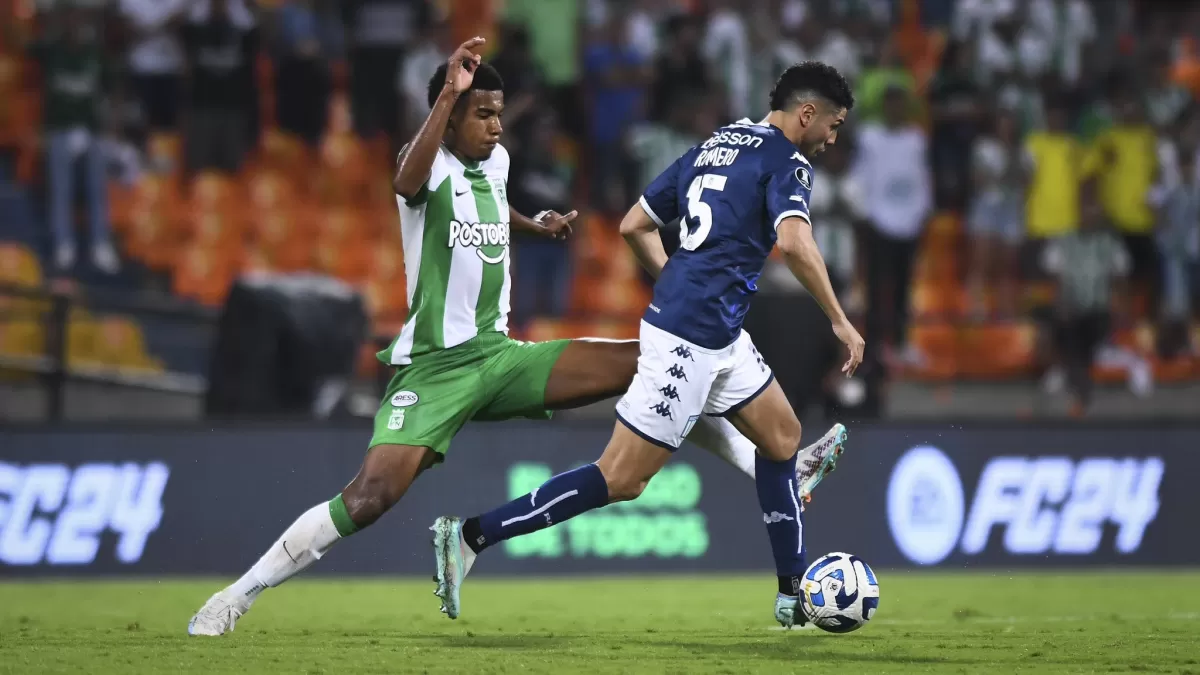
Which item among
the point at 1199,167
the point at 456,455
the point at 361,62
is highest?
the point at 361,62

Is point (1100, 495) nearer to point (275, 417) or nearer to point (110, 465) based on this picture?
point (275, 417)

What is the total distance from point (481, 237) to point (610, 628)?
1.91m

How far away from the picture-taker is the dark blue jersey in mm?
7020

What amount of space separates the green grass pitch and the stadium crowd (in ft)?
14.5

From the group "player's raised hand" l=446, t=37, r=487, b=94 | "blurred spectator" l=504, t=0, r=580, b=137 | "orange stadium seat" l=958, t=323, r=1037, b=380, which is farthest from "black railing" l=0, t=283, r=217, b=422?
"orange stadium seat" l=958, t=323, r=1037, b=380

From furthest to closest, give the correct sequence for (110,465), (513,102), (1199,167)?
1. (1199,167)
2. (513,102)
3. (110,465)

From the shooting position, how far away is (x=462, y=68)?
6875 mm

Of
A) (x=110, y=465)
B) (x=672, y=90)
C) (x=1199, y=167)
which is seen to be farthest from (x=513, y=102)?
(x=1199, y=167)

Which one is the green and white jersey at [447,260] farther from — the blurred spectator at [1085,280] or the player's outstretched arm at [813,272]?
the blurred spectator at [1085,280]

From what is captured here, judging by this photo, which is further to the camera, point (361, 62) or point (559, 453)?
point (361, 62)

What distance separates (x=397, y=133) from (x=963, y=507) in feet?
23.3

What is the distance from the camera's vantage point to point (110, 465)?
10.8 meters

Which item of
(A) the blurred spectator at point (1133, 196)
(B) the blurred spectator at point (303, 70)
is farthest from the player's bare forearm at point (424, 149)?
(A) the blurred spectator at point (1133, 196)

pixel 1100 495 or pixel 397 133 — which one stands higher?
pixel 397 133
